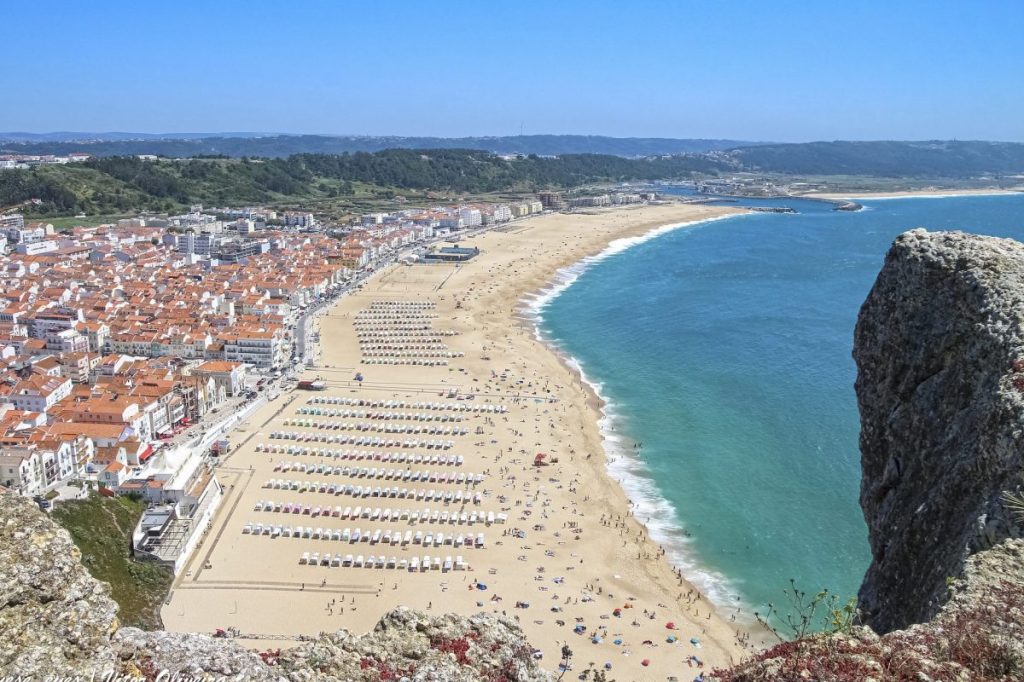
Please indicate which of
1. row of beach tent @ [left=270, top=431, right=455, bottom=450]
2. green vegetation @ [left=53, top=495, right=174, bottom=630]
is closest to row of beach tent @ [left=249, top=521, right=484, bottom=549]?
green vegetation @ [left=53, top=495, right=174, bottom=630]

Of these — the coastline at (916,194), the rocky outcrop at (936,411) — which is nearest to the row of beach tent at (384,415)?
the rocky outcrop at (936,411)

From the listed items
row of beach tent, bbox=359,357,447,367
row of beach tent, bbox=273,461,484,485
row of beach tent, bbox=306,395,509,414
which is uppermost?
row of beach tent, bbox=359,357,447,367

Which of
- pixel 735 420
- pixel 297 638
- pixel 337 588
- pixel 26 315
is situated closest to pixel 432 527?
pixel 337 588

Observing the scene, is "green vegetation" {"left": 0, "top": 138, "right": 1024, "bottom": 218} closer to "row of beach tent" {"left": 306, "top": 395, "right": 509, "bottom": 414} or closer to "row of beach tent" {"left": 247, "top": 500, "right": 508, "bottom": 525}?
"row of beach tent" {"left": 306, "top": 395, "right": 509, "bottom": 414}

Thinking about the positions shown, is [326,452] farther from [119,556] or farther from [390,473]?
[119,556]

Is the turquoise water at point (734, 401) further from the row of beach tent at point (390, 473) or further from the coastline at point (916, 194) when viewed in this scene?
the coastline at point (916, 194)

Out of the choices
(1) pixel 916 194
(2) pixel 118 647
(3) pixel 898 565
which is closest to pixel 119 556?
(2) pixel 118 647
